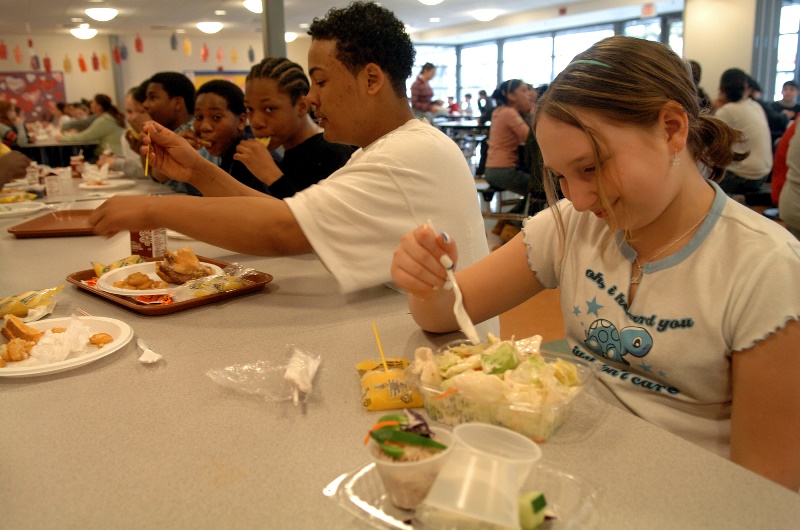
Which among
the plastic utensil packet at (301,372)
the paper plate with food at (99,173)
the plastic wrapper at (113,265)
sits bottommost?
the plastic utensil packet at (301,372)

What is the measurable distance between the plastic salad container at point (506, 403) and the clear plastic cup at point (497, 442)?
0.32 feet

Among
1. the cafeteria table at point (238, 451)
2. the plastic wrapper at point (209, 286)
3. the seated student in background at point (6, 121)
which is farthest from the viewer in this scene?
the seated student in background at point (6, 121)

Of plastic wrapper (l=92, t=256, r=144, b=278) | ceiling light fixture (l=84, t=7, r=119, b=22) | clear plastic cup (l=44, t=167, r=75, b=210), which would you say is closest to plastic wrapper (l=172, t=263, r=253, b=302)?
plastic wrapper (l=92, t=256, r=144, b=278)

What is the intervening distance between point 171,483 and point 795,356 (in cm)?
82

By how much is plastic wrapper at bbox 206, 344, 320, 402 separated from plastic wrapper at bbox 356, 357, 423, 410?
3.6 inches

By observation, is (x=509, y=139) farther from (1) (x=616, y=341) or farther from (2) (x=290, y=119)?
(1) (x=616, y=341)

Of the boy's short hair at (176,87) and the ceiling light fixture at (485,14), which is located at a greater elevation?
the ceiling light fixture at (485,14)

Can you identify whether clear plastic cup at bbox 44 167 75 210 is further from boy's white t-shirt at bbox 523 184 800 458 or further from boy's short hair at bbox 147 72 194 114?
boy's white t-shirt at bbox 523 184 800 458

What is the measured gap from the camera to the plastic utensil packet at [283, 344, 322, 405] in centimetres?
94

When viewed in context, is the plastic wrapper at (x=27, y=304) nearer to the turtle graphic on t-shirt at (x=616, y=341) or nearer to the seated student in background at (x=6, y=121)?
the turtle graphic on t-shirt at (x=616, y=341)

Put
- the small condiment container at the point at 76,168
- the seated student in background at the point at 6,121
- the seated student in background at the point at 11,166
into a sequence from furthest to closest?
the seated student in background at the point at 6,121 < the small condiment container at the point at 76,168 < the seated student in background at the point at 11,166

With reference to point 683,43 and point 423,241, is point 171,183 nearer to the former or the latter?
point 423,241

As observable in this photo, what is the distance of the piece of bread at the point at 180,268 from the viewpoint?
1.52 m

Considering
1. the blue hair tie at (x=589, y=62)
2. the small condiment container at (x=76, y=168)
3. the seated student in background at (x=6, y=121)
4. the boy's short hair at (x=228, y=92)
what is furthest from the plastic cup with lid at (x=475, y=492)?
the seated student in background at (x=6, y=121)
